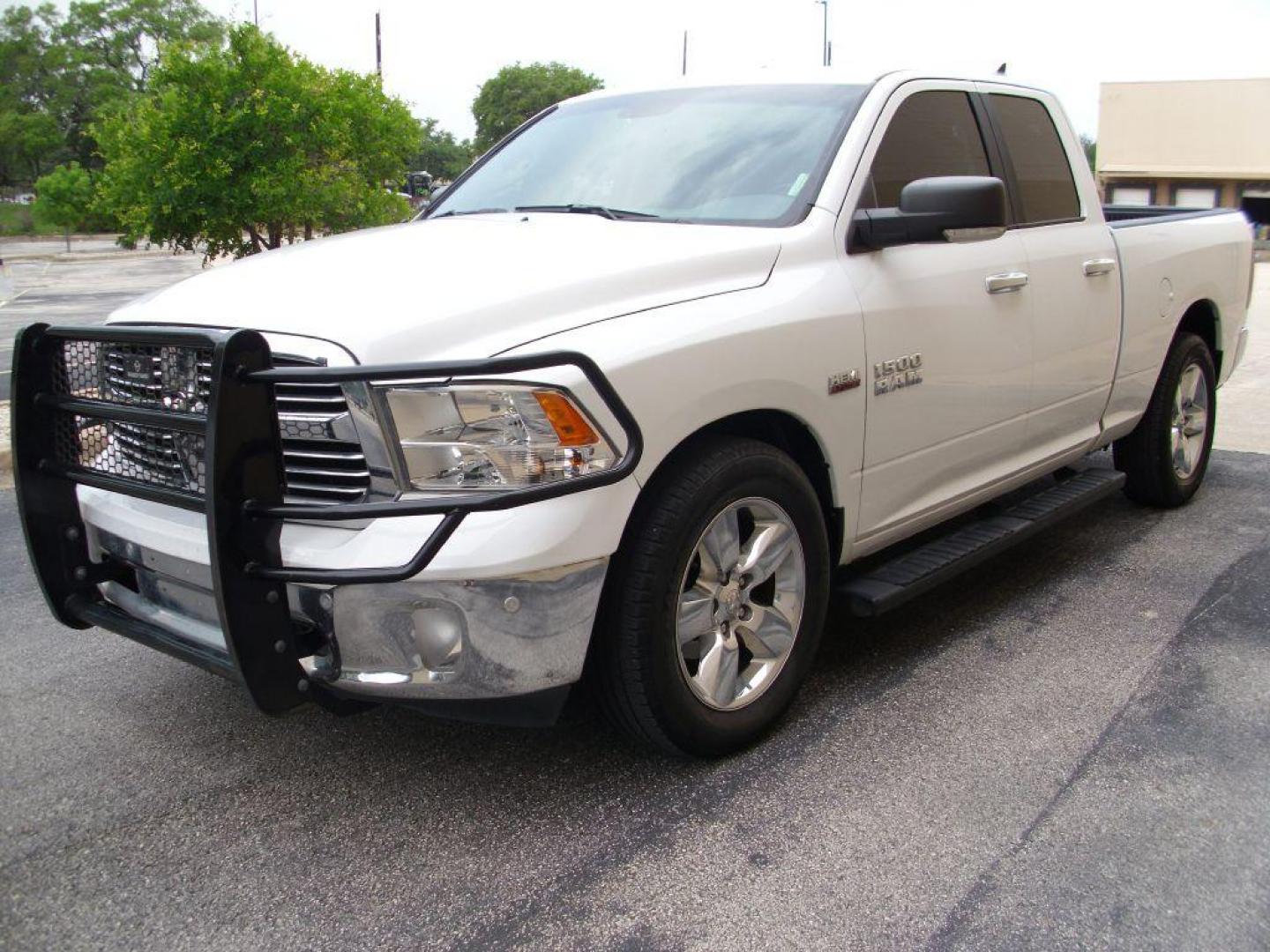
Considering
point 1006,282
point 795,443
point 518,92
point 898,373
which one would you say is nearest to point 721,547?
point 795,443

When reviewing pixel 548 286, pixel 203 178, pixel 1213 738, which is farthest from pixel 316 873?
pixel 203 178

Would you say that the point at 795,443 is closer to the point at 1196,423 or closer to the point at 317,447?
the point at 317,447

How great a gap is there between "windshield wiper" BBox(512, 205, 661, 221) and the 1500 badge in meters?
0.83

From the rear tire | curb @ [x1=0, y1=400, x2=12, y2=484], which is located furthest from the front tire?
curb @ [x1=0, y1=400, x2=12, y2=484]

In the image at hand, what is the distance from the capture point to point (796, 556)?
11.3 ft

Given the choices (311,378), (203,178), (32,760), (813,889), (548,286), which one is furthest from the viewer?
(203,178)

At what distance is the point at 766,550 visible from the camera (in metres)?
3.32

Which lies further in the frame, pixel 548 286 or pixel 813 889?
pixel 548 286

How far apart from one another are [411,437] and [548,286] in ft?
1.81

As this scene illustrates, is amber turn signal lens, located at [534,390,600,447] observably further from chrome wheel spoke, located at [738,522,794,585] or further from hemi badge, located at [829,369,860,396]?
hemi badge, located at [829,369,860,396]

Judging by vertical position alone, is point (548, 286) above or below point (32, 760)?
above

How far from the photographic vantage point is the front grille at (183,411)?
2.75m

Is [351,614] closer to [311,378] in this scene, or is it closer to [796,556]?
[311,378]

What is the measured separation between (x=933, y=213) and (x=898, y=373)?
0.49 m
